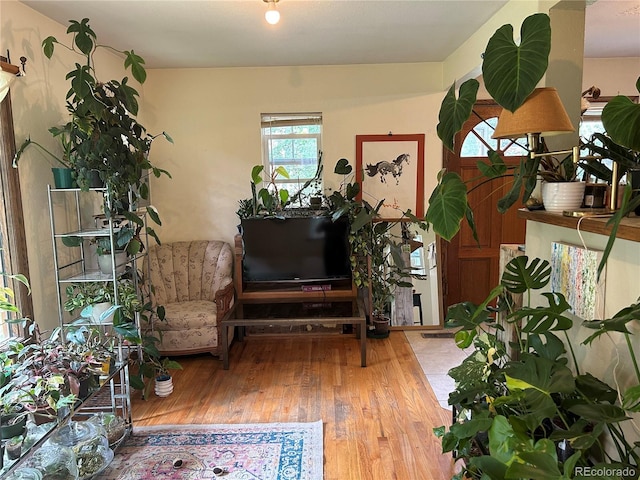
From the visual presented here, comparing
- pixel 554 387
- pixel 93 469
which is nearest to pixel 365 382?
pixel 93 469

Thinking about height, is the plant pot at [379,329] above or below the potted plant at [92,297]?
below

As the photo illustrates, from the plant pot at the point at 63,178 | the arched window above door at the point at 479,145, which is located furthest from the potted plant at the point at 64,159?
the arched window above door at the point at 479,145

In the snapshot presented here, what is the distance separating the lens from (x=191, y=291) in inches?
150

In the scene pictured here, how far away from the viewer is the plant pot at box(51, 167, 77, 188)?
2457 millimetres

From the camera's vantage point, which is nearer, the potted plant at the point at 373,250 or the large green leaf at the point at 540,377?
the large green leaf at the point at 540,377

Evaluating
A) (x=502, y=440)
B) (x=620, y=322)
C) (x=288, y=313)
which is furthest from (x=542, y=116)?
(x=288, y=313)

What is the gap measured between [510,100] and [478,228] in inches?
125

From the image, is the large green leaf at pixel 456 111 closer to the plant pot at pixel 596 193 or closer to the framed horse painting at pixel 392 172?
the plant pot at pixel 596 193

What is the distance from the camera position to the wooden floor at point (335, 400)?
2238 mm

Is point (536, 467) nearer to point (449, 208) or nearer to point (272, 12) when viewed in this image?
point (449, 208)

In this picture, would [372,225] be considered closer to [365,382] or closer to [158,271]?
[365,382]

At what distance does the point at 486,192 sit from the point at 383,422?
260 centimetres

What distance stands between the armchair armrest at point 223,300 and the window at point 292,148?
1.15 meters

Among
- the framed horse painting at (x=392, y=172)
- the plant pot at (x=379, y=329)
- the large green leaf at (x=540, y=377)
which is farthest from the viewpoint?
the framed horse painting at (x=392, y=172)
